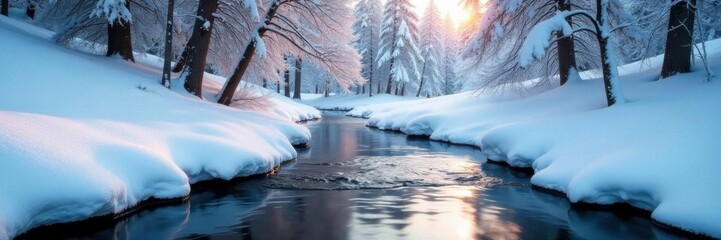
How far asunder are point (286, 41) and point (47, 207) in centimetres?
1189

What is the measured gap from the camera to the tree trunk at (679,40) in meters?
11.9

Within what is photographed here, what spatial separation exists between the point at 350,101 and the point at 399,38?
30.4 feet

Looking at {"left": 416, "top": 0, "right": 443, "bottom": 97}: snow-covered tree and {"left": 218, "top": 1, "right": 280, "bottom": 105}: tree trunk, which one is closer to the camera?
{"left": 218, "top": 1, "right": 280, "bottom": 105}: tree trunk

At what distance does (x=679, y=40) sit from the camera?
39.6 feet

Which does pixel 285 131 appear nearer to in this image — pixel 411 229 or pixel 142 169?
pixel 142 169

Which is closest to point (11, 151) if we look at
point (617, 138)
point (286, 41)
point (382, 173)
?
point (382, 173)

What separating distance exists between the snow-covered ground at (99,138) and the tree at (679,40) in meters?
10.5

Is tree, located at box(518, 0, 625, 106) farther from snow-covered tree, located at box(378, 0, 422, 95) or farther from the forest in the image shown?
snow-covered tree, located at box(378, 0, 422, 95)

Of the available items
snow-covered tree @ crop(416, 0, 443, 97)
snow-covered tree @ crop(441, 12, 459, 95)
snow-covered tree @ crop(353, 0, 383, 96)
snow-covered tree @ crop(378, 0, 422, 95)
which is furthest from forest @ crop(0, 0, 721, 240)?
snow-covered tree @ crop(441, 12, 459, 95)

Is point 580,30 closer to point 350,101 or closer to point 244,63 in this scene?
point 244,63

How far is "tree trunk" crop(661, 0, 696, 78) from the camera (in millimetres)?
11883

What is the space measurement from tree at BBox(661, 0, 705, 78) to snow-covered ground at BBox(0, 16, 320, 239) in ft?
34.3

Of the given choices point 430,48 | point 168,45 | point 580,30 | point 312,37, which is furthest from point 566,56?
point 430,48

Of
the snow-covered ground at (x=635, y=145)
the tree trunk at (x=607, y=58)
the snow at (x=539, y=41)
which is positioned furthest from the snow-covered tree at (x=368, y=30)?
the snow at (x=539, y=41)
